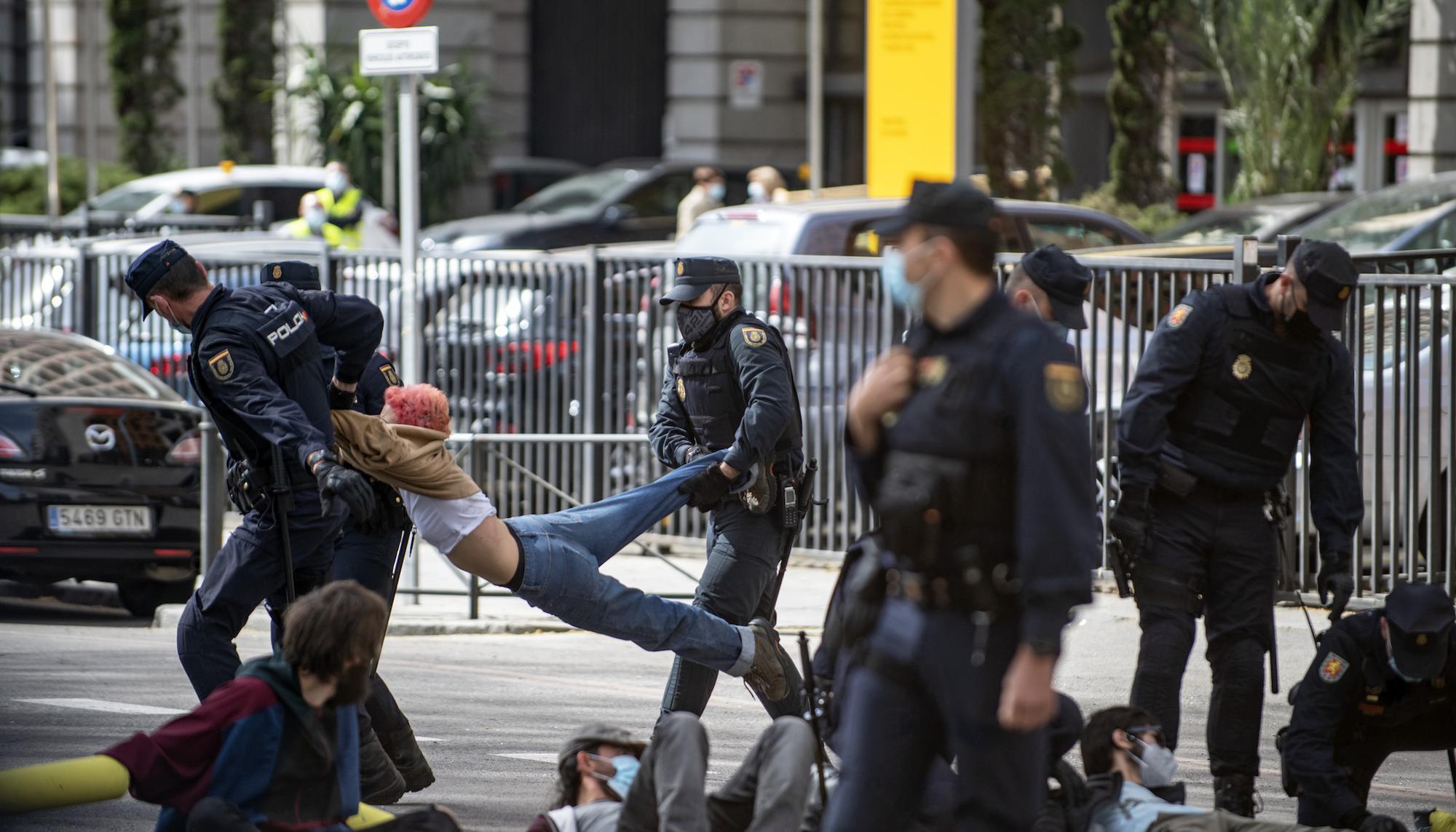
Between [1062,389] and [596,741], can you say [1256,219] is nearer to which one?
[596,741]

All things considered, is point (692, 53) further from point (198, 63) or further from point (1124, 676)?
point (1124, 676)

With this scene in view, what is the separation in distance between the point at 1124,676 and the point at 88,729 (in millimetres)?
4254

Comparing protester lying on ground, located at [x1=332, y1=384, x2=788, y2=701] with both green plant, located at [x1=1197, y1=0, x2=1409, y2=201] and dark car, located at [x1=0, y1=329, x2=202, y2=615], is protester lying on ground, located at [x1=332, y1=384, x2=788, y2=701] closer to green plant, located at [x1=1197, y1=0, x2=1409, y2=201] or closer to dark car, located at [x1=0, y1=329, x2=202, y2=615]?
dark car, located at [x1=0, y1=329, x2=202, y2=615]

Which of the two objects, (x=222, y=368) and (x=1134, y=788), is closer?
(x=1134, y=788)

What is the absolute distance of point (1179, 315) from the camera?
21.1 ft

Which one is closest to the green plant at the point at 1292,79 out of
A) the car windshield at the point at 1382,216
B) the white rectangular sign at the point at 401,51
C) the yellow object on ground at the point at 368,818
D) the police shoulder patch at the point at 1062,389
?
the car windshield at the point at 1382,216

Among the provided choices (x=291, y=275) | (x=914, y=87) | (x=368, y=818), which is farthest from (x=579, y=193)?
(x=368, y=818)

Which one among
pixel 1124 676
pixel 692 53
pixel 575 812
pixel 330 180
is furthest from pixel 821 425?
pixel 692 53

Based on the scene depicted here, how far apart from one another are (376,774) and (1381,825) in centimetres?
286

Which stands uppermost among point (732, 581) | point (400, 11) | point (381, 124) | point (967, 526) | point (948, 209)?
point (381, 124)

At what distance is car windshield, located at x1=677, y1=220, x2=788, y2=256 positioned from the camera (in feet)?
43.0

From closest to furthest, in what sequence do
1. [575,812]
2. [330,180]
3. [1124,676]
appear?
[575,812]
[1124,676]
[330,180]

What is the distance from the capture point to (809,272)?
11734mm

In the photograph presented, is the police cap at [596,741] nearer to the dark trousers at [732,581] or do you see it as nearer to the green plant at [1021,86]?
the dark trousers at [732,581]
